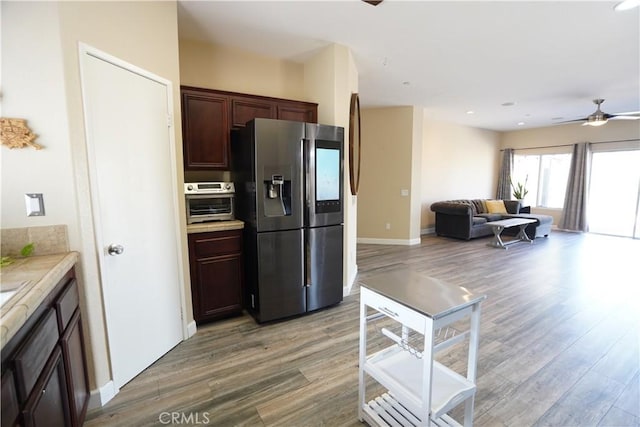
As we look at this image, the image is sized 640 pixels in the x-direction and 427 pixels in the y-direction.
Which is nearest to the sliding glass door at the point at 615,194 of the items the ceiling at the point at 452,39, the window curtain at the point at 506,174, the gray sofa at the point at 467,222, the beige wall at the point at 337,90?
the gray sofa at the point at 467,222

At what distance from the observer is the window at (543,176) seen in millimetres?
7574

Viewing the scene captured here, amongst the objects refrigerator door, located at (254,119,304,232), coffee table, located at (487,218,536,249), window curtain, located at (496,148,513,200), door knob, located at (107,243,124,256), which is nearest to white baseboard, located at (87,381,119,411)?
door knob, located at (107,243,124,256)

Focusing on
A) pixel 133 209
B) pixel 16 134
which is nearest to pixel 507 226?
pixel 133 209

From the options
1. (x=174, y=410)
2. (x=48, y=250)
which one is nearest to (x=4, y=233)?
(x=48, y=250)

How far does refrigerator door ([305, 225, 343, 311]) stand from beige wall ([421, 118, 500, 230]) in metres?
4.67

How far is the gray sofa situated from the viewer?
20.3ft

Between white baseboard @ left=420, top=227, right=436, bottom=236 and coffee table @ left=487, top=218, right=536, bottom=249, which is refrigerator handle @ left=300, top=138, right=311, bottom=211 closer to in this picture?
coffee table @ left=487, top=218, right=536, bottom=249

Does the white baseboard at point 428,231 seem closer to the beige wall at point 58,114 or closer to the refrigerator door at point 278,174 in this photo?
the refrigerator door at point 278,174

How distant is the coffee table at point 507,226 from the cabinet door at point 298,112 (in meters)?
4.51

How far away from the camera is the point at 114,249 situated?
1766 millimetres

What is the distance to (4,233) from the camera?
1.46 meters

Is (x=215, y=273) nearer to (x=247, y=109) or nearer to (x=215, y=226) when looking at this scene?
(x=215, y=226)

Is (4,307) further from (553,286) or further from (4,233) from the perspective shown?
(553,286)

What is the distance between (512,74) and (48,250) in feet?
16.9
